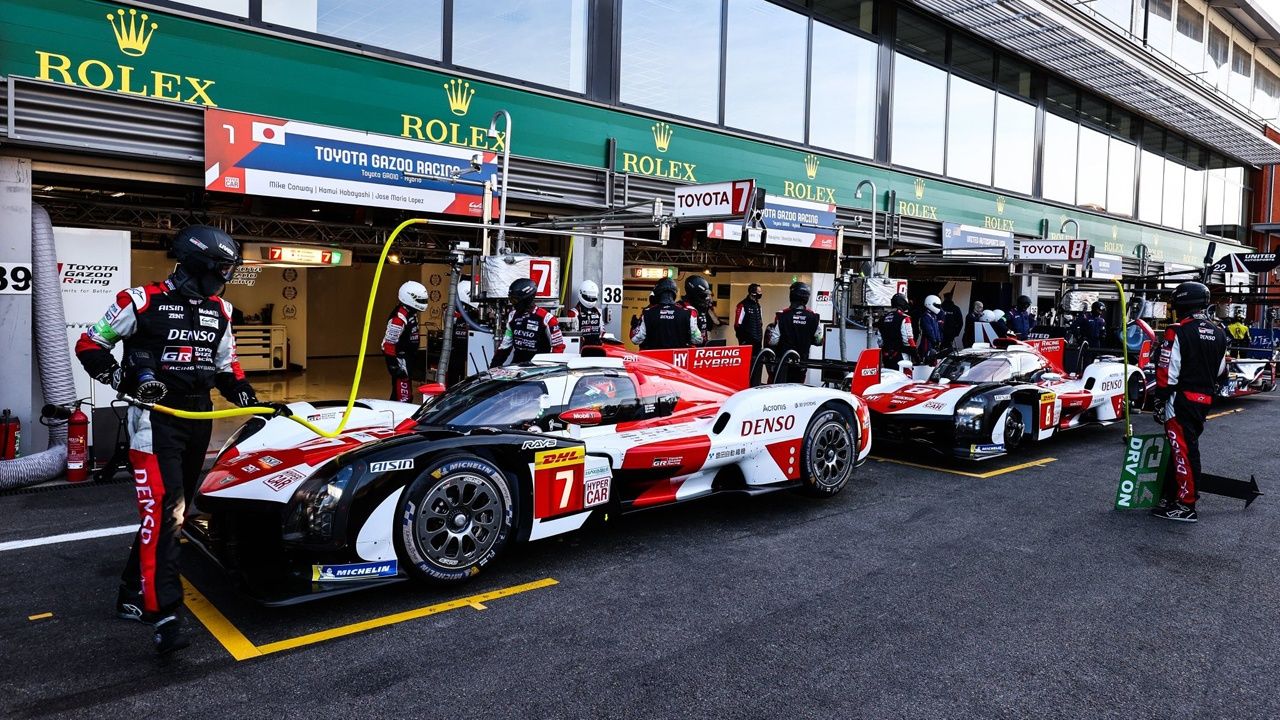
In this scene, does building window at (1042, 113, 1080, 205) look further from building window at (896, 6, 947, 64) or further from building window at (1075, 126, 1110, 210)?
building window at (896, 6, 947, 64)

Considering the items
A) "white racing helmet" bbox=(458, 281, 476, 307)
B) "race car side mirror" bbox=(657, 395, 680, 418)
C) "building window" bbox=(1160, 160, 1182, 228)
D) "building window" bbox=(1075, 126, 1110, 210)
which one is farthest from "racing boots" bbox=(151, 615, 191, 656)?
"building window" bbox=(1160, 160, 1182, 228)

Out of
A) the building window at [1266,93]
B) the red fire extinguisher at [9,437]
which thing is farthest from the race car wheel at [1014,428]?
the building window at [1266,93]

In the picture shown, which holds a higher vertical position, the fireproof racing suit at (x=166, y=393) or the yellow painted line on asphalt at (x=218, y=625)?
the fireproof racing suit at (x=166, y=393)

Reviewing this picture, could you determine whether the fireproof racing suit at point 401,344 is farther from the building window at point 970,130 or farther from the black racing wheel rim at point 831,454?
the building window at point 970,130

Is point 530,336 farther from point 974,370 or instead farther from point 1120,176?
point 1120,176

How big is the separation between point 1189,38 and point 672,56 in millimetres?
22563

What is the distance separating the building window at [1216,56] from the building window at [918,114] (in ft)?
50.9

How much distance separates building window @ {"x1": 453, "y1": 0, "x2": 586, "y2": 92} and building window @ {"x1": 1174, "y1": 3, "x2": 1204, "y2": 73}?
2241 cm

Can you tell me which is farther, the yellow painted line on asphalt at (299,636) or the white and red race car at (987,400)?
the white and red race car at (987,400)

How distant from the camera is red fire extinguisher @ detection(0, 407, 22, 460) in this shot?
6.93 meters

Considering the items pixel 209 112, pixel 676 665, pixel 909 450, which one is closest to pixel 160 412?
pixel 676 665

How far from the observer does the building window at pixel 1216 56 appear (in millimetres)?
27812

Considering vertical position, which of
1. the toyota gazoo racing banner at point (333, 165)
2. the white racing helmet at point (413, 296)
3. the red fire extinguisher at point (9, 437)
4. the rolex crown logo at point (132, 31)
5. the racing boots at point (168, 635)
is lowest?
the racing boots at point (168, 635)

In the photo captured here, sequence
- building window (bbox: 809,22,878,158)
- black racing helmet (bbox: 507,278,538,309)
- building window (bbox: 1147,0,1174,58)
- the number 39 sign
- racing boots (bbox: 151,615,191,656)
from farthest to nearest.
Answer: building window (bbox: 1147,0,1174,58) → building window (bbox: 809,22,878,158) → black racing helmet (bbox: 507,278,538,309) → the number 39 sign → racing boots (bbox: 151,615,191,656)
